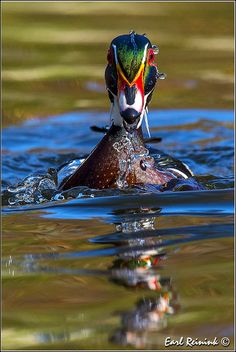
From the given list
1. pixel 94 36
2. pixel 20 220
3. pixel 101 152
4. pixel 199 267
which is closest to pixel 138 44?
pixel 101 152

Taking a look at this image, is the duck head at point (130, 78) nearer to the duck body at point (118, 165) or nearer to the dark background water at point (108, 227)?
the duck body at point (118, 165)

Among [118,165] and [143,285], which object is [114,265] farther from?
[118,165]

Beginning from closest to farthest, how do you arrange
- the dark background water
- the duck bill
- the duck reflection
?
the duck reflection < the dark background water < the duck bill

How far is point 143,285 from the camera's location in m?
4.15

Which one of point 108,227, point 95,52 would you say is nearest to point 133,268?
point 108,227

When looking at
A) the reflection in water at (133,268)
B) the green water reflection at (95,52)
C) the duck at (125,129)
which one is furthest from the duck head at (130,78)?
the green water reflection at (95,52)

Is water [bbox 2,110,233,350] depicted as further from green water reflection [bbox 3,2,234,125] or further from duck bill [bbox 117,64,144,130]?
green water reflection [bbox 3,2,234,125]

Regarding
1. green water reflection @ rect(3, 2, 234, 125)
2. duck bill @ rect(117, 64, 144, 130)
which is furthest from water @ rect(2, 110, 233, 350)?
green water reflection @ rect(3, 2, 234, 125)

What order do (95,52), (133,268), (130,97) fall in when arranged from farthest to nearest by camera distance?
(95,52)
(130,97)
(133,268)

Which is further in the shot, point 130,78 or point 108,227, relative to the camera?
point 130,78

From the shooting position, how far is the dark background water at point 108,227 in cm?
383

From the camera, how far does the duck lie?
19.2 feet

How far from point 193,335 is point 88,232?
1502 mm

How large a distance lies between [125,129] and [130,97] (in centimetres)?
42
